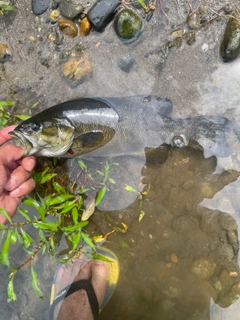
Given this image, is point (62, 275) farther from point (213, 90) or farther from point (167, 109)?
point (213, 90)

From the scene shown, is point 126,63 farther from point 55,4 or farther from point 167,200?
point 167,200

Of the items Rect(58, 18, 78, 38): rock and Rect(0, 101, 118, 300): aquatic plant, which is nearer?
Rect(0, 101, 118, 300): aquatic plant

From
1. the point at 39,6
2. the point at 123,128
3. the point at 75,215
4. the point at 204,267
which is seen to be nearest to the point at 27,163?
the point at 75,215

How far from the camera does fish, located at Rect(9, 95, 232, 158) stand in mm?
3512

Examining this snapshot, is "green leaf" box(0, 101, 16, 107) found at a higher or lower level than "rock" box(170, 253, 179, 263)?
higher

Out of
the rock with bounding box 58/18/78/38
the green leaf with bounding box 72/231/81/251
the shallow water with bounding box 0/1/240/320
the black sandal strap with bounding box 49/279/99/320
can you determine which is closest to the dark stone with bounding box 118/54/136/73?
the shallow water with bounding box 0/1/240/320

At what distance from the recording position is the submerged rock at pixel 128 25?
377cm

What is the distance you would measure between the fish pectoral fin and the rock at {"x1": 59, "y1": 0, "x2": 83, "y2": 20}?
1487 millimetres

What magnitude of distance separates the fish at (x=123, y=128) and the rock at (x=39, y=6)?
129cm

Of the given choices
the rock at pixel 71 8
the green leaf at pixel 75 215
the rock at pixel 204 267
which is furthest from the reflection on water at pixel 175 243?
the rock at pixel 71 8

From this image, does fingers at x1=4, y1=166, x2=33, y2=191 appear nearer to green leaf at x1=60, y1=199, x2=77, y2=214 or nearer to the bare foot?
green leaf at x1=60, y1=199, x2=77, y2=214

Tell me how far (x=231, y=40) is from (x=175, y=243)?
2.48 m

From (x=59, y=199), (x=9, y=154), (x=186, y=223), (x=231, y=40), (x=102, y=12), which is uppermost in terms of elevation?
(x=102, y=12)

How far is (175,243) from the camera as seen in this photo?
3.92 meters
